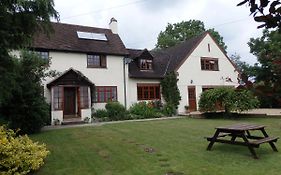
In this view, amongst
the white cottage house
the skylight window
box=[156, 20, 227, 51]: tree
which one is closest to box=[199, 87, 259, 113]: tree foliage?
the white cottage house

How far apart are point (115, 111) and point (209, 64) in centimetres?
1132

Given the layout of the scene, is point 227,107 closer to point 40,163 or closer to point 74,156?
point 74,156

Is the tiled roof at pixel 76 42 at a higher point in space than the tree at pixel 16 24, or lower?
higher

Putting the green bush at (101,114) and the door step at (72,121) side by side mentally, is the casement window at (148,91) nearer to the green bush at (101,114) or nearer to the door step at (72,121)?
the green bush at (101,114)

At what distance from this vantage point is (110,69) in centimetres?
2359

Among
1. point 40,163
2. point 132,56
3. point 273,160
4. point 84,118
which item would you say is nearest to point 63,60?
point 84,118

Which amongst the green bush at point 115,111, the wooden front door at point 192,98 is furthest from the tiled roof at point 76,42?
the wooden front door at point 192,98

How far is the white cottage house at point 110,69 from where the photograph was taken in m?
21.1

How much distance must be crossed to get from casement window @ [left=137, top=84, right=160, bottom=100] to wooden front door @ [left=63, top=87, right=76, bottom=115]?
18.4ft

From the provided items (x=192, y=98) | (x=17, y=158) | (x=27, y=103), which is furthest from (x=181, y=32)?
(x=17, y=158)

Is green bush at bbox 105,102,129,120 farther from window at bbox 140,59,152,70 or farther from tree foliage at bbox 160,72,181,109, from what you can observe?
window at bbox 140,59,152,70

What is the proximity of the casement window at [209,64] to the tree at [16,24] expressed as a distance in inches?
844

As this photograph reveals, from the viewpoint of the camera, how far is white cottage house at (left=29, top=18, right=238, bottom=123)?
2108cm

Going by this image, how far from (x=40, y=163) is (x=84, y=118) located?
13.6 m
